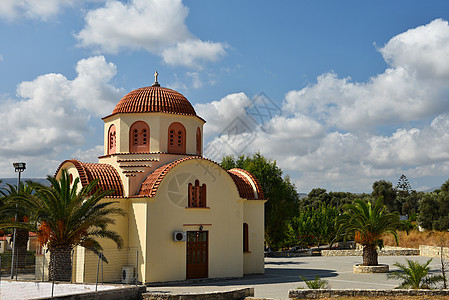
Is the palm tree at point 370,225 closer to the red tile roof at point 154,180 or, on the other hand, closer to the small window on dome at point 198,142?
the small window on dome at point 198,142

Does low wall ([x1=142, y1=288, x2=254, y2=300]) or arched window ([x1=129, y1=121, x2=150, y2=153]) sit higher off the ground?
arched window ([x1=129, y1=121, x2=150, y2=153])

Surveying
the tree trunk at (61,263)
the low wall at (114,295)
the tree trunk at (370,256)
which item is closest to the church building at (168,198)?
the tree trunk at (61,263)

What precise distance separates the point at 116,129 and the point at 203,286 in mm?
8999

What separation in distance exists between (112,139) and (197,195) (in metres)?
5.61

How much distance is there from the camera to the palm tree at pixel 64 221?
1758cm

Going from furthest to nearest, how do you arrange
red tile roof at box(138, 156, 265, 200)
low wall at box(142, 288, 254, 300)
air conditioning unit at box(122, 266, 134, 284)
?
red tile roof at box(138, 156, 265, 200) → air conditioning unit at box(122, 266, 134, 284) → low wall at box(142, 288, 254, 300)

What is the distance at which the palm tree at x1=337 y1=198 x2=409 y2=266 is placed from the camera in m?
23.7

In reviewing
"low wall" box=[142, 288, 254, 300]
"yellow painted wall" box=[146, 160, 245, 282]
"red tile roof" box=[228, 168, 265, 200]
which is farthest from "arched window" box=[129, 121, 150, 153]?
"low wall" box=[142, 288, 254, 300]

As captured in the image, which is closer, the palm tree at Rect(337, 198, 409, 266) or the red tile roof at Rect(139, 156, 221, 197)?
the red tile roof at Rect(139, 156, 221, 197)

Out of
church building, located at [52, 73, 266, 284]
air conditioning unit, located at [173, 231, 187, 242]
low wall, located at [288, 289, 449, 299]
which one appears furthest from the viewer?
air conditioning unit, located at [173, 231, 187, 242]

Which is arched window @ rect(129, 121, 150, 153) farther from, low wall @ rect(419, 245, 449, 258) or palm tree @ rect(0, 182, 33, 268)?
low wall @ rect(419, 245, 449, 258)

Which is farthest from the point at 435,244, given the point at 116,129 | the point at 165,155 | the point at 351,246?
the point at 116,129

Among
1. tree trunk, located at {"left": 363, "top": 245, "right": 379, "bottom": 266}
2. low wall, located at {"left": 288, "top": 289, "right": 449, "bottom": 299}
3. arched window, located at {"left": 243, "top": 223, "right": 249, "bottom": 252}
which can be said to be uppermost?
arched window, located at {"left": 243, "top": 223, "right": 249, "bottom": 252}

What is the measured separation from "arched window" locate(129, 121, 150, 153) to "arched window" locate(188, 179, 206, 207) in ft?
10.7
